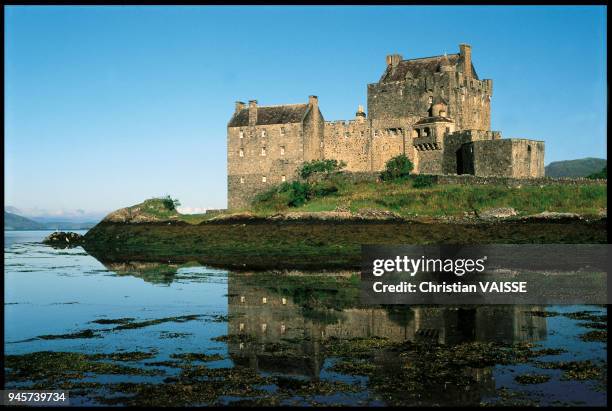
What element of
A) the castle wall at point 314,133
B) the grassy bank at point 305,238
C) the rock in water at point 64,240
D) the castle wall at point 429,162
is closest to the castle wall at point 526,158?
the castle wall at point 429,162

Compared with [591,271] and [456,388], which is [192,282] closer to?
[591,271]

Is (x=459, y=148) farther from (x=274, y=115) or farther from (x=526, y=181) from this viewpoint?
(x=274, y=115)

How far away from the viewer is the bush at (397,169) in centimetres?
5209

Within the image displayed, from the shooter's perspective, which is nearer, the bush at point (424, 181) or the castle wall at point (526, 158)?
the bush at point (424, 181)

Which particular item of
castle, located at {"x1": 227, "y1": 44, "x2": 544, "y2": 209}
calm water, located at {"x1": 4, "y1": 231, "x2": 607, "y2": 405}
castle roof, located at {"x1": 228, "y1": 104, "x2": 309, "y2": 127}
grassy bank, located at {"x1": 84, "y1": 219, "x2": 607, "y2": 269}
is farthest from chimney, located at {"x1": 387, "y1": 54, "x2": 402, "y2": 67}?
calm water, located at {"x1": 4, "y1": 231, "x2": 607, "y2": 405}

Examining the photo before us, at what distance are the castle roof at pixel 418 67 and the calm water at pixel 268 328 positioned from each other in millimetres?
34016

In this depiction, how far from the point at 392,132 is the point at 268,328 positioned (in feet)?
135

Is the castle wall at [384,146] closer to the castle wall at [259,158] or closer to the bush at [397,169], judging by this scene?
the bush at [397,169]

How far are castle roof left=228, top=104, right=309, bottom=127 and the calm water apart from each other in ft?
107

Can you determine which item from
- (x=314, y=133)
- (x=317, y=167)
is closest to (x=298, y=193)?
(x=317, y=167)

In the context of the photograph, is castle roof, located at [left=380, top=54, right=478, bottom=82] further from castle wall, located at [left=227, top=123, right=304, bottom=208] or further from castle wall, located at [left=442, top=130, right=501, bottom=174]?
castle wall, located at [left=227, top=123, right=304, bottom=208]

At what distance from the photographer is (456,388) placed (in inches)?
485

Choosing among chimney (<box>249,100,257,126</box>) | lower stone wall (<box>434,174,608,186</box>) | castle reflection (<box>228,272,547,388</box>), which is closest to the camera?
castle reflection (<box>228,272,547,388</box>)

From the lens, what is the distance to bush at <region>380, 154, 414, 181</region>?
52094 millimetres
